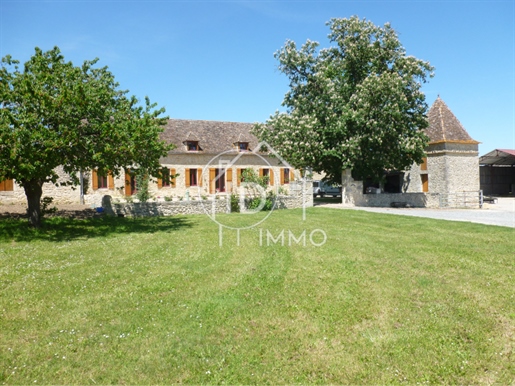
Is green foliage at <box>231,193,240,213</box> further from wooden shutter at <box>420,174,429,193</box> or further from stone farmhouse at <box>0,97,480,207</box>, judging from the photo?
wooden shutter at <box>420,174,429,193</box>

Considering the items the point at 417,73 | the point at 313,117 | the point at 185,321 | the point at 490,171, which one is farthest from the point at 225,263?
the point at 490,171

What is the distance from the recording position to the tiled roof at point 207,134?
3089 centimetres

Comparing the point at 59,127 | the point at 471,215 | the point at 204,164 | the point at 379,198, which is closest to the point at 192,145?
the point at 204,164

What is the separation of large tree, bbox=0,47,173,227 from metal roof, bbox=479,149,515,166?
35.6 metres

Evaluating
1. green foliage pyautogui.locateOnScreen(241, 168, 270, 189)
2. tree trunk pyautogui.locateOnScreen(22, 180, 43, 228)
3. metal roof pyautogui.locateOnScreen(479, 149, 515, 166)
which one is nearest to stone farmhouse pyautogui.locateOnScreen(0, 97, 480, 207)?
green foliage pyautogui.locateOnScreen(241, 168, 270, 189)

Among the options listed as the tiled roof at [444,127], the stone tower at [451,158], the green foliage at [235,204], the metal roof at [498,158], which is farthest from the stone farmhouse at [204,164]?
the metal roof at [498,158]

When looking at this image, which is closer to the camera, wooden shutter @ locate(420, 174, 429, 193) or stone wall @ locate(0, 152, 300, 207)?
stone wall @ locate(0, 152, 300, 207)

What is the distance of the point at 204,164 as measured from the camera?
31.6 meters

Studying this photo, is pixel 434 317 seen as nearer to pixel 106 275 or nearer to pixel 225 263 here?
pixel 225 263

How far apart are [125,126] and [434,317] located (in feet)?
37.2

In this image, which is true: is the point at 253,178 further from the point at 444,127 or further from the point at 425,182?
the point at 444,127

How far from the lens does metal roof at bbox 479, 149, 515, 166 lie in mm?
37728

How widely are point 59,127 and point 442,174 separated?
27.1 meters

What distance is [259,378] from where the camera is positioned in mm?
3988
